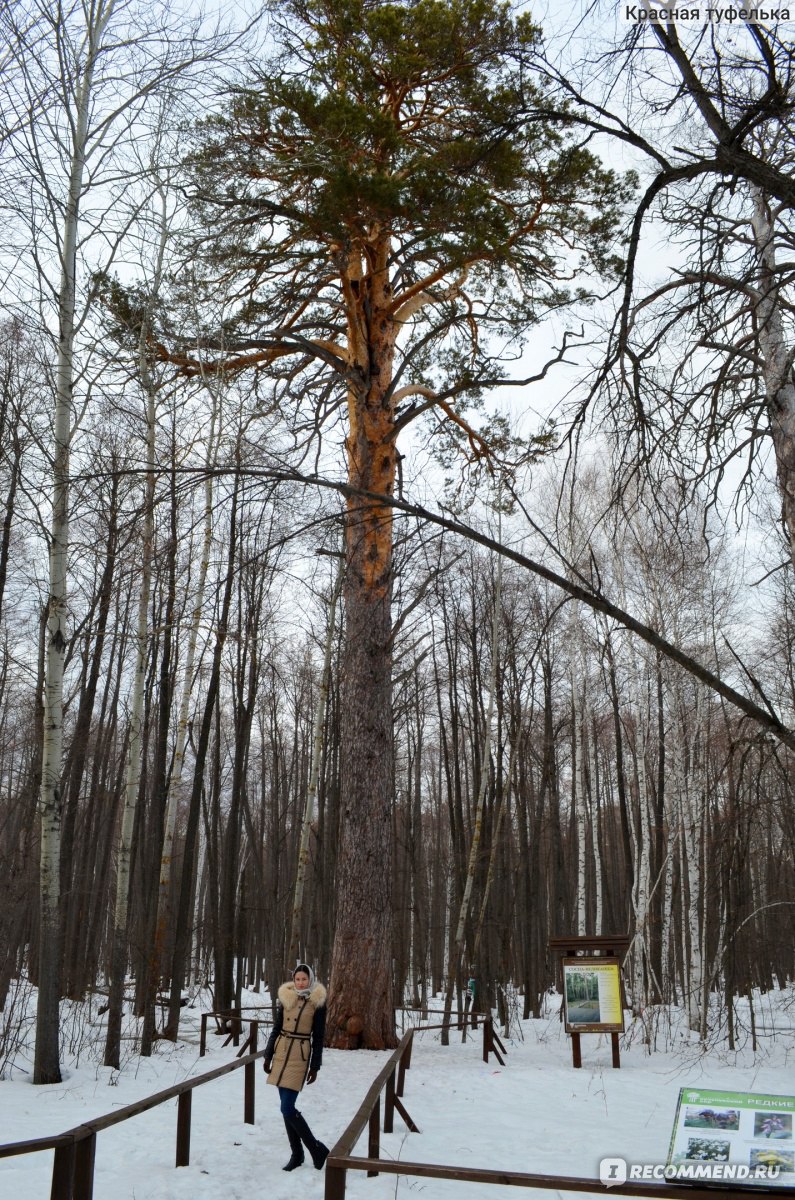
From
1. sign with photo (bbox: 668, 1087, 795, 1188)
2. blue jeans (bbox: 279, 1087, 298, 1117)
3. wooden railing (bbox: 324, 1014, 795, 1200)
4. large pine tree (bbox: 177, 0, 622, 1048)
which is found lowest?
blue jeans (bbox: 279, 1087, 298, 1117)

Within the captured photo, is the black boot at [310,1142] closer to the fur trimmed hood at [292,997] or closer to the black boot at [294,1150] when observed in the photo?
the black boot at [294,1150]

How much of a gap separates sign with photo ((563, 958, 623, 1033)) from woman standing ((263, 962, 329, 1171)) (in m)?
5.76

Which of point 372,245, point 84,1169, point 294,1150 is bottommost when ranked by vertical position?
point 294,1150

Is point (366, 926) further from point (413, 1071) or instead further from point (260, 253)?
point (260, 253)

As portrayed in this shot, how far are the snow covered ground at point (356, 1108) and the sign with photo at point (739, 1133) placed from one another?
0.09 meters

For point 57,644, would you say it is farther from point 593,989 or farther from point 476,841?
point 476,841

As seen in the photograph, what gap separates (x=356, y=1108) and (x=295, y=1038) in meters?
1.79

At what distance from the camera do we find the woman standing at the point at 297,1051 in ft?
18.6

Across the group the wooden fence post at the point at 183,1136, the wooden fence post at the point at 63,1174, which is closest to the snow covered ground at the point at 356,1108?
the wooden fence post at the point at 183,1136

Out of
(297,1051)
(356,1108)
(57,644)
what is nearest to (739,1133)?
(297,1051)

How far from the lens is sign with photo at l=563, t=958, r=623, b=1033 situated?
35.5 ft

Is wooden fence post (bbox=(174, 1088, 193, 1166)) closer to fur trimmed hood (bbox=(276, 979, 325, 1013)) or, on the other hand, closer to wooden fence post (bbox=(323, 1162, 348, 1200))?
fur trimmed hood (bbox=(276, 979, 325, 1013))

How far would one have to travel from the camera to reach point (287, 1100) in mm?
5719

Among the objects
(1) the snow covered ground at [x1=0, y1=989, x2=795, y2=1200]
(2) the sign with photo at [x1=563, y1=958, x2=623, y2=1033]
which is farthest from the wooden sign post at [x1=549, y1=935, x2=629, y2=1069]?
(1) the snow covered ground at [x1=0, y1=989, x2=795, y2=1200]
